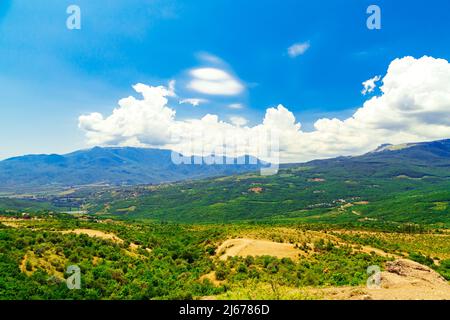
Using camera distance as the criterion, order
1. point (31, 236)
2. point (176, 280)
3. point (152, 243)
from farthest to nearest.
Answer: point (152, 243) < point (31, 236) < point (176, 280)
